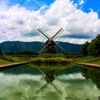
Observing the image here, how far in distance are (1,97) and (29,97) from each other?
3.92 ft

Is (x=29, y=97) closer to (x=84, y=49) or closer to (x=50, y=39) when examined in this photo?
(x=50, y=39)

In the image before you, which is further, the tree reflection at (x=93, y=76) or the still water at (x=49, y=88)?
the tree reflection at (x=93, y=76)

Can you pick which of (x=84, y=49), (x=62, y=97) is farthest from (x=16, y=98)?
(x=84, y=49)

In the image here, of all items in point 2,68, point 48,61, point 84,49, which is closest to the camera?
point 2,68

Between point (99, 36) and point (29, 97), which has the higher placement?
point (99, 36)

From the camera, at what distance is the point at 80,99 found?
35.6 feet

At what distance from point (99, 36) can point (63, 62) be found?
2487 cm

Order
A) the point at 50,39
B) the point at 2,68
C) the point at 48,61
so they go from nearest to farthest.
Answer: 1. the point at 2,68
2. the point at 48,61
3. the point at 50,39

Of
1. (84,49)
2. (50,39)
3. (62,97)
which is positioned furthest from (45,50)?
(62,97)

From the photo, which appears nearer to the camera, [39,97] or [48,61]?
[39,97]

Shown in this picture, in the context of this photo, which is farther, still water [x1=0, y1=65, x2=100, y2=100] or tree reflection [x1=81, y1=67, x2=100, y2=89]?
tree reflection [x1=81, y1=67, x2=100, y2=89]

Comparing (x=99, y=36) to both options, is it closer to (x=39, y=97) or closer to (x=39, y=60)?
(x=39, y=60)

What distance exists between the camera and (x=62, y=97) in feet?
37.8

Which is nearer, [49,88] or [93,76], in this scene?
[49,88]
